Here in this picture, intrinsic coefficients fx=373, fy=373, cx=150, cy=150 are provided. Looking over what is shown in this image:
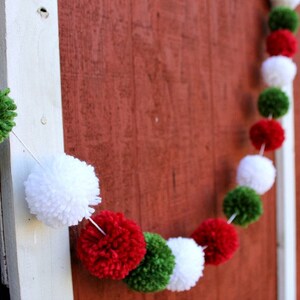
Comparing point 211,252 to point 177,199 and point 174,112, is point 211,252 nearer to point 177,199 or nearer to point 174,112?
point 177,199

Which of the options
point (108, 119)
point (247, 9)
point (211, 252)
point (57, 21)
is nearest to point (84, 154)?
point (108, 119)

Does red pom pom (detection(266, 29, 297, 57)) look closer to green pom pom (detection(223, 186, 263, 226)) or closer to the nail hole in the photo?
green pom pom (detection(223, 186, 263, 226))

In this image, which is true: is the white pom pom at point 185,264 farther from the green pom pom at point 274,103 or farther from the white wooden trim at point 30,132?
the green pom pom at point 274,103

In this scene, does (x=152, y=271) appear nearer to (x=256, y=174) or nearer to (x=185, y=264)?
(x=185, y=264)

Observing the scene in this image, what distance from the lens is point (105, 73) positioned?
24.1 inches

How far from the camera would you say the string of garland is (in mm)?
450

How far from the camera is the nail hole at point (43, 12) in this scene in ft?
1.63

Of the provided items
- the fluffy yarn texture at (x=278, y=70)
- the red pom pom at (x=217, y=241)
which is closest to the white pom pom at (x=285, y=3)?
the fluffy yarn texture at (x=278, y=70)

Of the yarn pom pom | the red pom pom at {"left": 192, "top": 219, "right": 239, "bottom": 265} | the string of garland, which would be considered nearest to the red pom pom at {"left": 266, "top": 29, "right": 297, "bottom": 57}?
the string of garland

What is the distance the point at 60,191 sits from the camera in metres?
0.45

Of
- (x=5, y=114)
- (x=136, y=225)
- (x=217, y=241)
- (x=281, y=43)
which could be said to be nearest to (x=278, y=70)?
(x=281, y=43)

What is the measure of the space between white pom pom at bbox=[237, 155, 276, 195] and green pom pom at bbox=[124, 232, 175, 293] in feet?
1.09

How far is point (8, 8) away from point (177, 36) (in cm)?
38

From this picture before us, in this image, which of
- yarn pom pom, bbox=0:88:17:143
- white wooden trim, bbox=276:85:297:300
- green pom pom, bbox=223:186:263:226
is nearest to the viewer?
yarn pom pom, bbox=0:88:17:143
